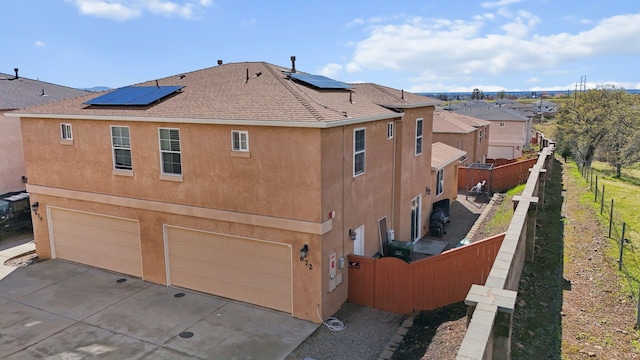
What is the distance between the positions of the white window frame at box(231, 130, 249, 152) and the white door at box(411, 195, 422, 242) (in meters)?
8.50

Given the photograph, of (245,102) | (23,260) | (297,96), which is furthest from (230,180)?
(23,260)

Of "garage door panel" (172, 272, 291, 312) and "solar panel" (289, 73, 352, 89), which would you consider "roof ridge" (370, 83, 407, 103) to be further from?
"garage door panel" (172, 272, 291, 312)

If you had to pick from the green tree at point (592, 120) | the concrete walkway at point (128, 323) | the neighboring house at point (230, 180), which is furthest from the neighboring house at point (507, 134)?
the concrete walkway at point (128, 323)

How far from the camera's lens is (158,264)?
14.0m

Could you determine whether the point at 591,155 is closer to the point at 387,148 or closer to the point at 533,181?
the point at 533,181

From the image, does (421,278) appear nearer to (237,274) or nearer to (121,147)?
(237,274)

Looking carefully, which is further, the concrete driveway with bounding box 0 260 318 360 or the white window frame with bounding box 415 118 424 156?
the white window frame with bounding box 415 118 424 156

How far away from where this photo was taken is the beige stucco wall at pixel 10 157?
20219 mm

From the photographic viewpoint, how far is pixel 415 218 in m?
18.6

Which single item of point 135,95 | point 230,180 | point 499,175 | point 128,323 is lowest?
point 128,323

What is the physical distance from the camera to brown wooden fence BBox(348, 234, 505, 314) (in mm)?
11516

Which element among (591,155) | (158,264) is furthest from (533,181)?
(591,155)

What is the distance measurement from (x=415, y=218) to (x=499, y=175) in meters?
11.3

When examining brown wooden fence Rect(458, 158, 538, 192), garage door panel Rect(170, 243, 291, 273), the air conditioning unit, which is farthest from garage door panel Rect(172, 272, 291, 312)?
brown wooden fence Rect(458, 158, 538, 192)
